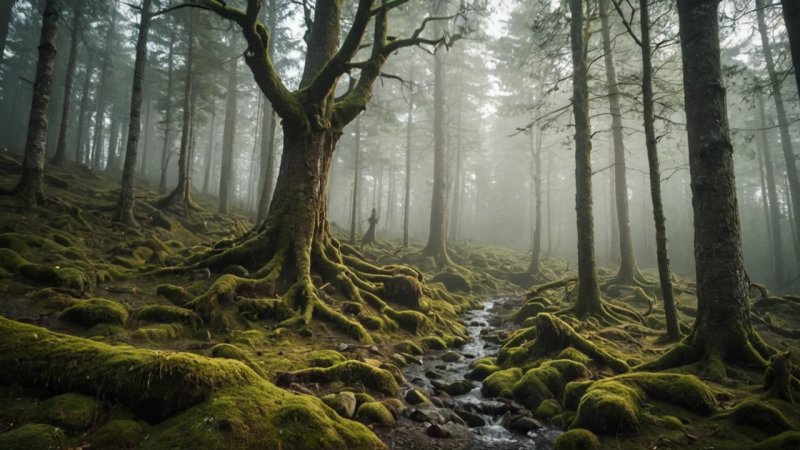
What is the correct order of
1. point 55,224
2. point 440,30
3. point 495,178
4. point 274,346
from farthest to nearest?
1. point 495,178
2. point 440,30
3. point 55,224
4. point 274,346

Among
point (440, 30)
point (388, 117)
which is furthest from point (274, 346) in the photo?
point (440, 30)

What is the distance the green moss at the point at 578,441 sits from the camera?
152 inches

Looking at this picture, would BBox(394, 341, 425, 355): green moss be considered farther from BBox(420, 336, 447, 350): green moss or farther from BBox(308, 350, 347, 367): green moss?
BBox(308, 350, 347, 367): green moss

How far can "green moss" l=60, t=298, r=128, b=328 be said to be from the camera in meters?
5.12

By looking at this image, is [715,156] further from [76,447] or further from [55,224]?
[55,224]

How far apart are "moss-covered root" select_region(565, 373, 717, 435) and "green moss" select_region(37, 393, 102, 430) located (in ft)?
15.5

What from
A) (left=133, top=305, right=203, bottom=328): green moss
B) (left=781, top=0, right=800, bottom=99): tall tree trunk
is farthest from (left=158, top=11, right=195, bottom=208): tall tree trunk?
(left=781, top=0, right=800, bottom=99): tall tree trunk

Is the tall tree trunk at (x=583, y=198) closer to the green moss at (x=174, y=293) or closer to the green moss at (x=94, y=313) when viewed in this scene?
the green moss at (x=174, y=293)

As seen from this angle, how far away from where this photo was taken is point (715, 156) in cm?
602

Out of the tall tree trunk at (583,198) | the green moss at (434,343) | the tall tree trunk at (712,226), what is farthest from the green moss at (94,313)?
the tall tree trunk at (583,198)

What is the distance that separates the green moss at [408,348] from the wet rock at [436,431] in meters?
2.99

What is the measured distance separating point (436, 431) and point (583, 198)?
756 cm

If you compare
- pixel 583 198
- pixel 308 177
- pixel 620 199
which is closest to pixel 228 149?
pixel 308 177

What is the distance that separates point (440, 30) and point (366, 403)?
20382mm
